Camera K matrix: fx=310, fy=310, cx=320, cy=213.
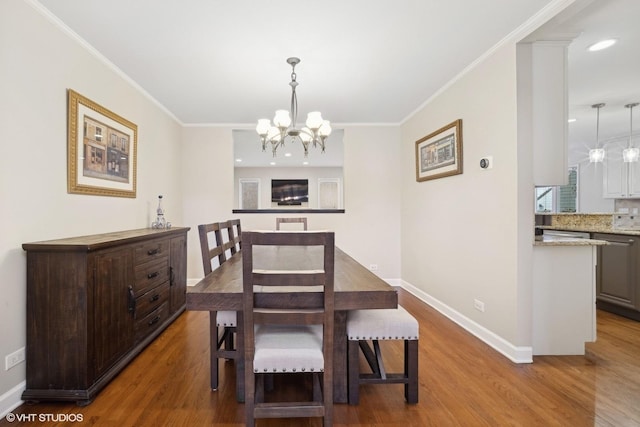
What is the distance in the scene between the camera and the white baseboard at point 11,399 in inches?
65.5

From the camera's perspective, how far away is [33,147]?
1.88 m

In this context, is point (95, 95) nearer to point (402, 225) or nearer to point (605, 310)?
point (402, 225)

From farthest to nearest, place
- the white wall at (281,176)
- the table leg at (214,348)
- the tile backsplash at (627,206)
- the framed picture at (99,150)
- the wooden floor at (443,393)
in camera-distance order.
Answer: the white wall at (281,176) → the tile backsplash at (627,206) → the framed picture at (99,150) → the table leg at (214,348) → the wooden floor at (443,393)

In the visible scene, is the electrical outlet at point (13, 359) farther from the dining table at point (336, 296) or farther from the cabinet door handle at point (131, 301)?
the dining table at point (336, 296)

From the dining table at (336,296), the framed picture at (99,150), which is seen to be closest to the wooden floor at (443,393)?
the dining table at (336,296)

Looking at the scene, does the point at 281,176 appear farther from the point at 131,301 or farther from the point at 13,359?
the point at 13,359

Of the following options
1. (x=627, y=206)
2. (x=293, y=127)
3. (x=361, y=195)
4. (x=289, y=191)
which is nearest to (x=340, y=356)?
(x=293, y=127)

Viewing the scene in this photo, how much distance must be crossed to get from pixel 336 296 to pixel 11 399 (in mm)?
1922

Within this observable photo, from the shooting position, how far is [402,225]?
14.8 feet

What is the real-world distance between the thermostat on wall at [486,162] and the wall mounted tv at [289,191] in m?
7.26

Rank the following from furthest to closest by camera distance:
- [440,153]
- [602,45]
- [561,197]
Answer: [561,197]
[440,153]
[602,45]

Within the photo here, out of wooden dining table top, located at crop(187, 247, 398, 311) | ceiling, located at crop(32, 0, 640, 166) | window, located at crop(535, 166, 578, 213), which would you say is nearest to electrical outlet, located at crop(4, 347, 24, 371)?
wooden dining table top, located at crop(187, 247, 398, 311)

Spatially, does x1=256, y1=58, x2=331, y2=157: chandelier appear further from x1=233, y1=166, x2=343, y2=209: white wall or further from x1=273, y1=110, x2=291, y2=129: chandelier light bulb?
x1=233, y1=166, x2=343, y2=209: white wall

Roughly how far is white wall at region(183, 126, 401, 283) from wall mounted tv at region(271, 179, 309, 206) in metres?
5.07
